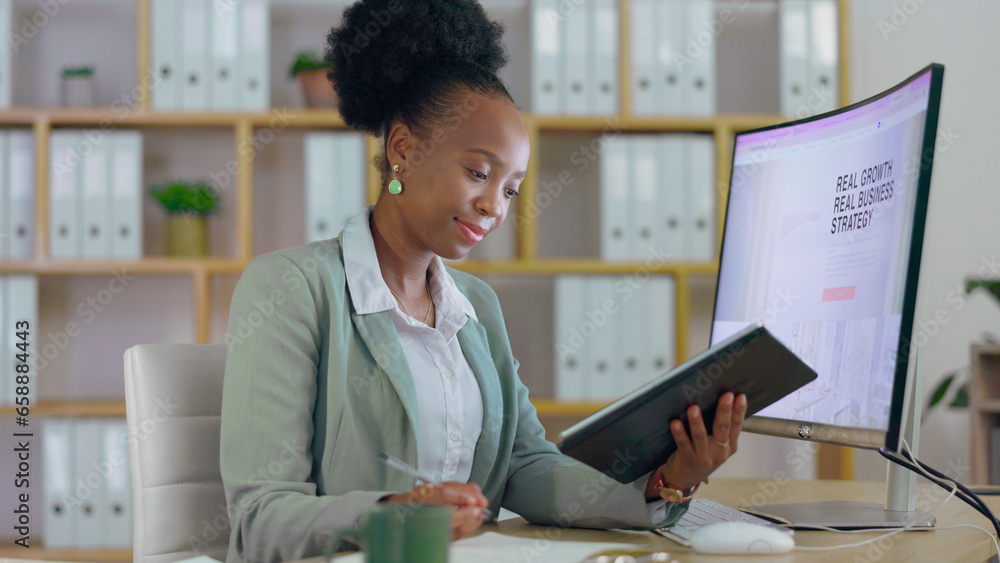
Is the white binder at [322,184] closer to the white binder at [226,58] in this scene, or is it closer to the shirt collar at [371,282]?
the white binder at [226,58]

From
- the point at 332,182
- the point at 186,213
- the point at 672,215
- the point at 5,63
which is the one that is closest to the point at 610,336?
the point at 672,215

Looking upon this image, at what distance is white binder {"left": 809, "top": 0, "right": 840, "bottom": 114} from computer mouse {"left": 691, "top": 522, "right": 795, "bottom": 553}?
6.38 ft

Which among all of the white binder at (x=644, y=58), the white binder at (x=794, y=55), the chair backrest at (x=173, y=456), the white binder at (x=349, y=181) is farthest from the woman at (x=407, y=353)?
the white binder at (x=794, y=55)

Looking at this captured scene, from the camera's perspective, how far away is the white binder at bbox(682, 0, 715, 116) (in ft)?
8.04

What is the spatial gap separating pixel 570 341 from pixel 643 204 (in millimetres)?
448

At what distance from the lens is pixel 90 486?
2336 millimetres

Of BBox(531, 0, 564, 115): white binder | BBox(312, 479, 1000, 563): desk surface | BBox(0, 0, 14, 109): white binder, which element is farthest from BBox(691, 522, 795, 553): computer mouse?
BBox(0, 0, 14, 109): white binder

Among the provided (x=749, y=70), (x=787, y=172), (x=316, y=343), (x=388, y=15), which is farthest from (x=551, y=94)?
(x=316, y=343)

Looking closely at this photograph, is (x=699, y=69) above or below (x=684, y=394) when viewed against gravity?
above

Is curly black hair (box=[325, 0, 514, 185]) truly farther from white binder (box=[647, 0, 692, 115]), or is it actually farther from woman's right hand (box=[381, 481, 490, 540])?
white binder (box=[647, 0, 692, 115])

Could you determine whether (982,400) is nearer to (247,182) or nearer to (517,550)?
(517,550)

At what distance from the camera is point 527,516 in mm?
1049

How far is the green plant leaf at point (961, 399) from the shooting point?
2367 mm

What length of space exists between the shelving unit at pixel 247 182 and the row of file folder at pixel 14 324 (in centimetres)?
4
